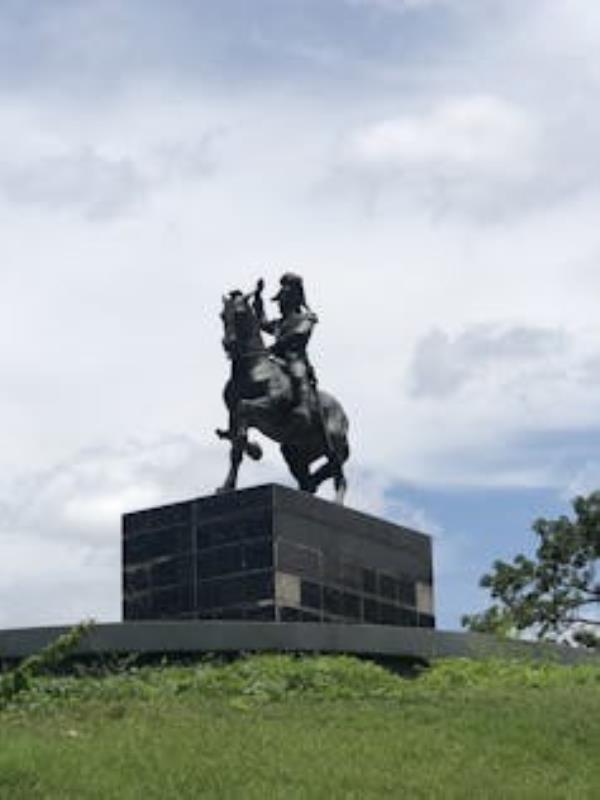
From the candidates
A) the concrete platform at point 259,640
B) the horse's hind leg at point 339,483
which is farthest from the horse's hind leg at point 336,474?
the concrete platform at point 259,640

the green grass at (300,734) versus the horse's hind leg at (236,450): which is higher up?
the horse's hind leg at (236,450)

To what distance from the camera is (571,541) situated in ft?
126

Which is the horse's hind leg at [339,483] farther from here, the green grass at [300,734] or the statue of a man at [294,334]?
the green grass at [300,734]

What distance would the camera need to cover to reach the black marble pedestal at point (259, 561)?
19.8 meters

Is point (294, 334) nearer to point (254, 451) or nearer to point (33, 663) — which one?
point (254, 451)

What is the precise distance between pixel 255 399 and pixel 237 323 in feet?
2.81

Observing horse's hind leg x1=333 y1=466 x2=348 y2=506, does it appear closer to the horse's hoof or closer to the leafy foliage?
the horse's hoof

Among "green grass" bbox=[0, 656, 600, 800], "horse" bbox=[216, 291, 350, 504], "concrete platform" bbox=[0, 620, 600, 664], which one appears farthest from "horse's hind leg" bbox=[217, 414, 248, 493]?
"green grass" bbox=[0, 656, 600, 800]

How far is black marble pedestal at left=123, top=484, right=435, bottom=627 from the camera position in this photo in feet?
64.8

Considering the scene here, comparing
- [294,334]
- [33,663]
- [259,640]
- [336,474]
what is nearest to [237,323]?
[294,334]

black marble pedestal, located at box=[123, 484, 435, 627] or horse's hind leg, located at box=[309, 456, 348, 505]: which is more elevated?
horse's hind leg, located at box=[309, 456, 348, 505]

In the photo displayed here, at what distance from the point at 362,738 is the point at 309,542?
839 cm

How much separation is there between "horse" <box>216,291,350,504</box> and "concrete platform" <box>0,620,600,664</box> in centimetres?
358

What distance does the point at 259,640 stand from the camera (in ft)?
56.3
